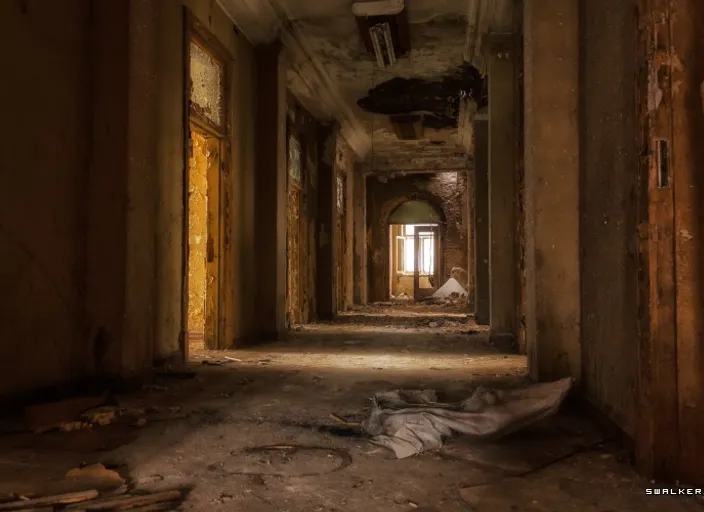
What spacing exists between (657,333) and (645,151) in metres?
0.73

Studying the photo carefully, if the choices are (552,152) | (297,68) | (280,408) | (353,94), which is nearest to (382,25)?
(297,68)

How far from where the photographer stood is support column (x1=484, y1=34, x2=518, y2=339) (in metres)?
6.90

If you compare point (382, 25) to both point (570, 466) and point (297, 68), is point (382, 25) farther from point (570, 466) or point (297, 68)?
point (570, 466)

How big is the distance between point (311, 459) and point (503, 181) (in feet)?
17.4

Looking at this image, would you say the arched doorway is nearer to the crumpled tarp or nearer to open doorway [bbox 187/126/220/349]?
open doorway [bbox 187/126/220/349]

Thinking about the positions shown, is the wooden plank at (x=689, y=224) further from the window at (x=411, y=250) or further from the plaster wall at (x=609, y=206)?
the window at (x=411, y=250)

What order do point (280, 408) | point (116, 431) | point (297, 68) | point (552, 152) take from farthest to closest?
point (297, 68), point (552, 152), point (280, 408), point (116, 431)

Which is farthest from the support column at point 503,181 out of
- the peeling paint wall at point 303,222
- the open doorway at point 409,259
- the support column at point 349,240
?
the open doorway at point 409,259

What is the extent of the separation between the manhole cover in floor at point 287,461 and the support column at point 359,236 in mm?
12537

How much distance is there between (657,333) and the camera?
2.18 m

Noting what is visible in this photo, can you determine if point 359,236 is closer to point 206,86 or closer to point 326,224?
point 326,224

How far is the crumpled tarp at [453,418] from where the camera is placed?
280 cm

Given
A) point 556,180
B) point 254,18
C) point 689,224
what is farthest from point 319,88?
point 689,224

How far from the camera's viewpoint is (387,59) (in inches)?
341
